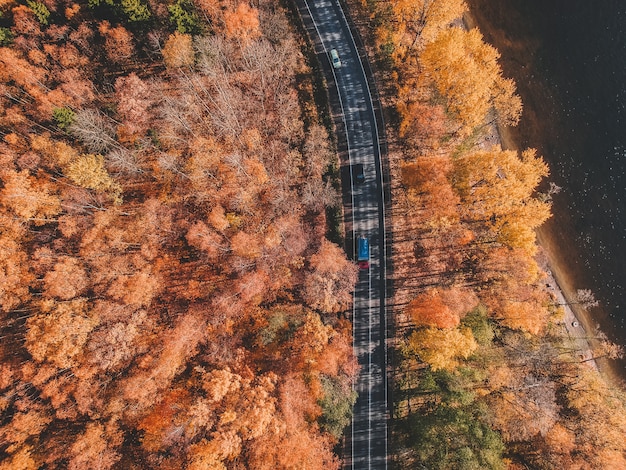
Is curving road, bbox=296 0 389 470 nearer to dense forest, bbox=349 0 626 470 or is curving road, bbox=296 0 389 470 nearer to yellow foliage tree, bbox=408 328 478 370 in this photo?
dense forest, bbox=349 0 626 470

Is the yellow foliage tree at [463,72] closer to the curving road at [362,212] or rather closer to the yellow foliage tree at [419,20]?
the yellow foliage tree at [419,20]

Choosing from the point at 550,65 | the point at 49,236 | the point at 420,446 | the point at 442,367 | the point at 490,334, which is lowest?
the point at 420,446

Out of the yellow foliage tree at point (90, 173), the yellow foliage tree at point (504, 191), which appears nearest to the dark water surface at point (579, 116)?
the yellow foliage tree at point (504, 191)

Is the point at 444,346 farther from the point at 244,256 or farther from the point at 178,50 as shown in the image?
the point at 178,50

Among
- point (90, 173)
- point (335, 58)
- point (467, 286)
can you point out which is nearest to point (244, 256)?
point (90, 173)

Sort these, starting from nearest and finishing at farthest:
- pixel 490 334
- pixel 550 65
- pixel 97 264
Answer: pixel 97 264 → pixel 490 334 → pixel 550 65

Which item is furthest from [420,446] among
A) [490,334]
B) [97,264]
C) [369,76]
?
[369,76]

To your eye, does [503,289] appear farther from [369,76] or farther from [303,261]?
[369,76]
